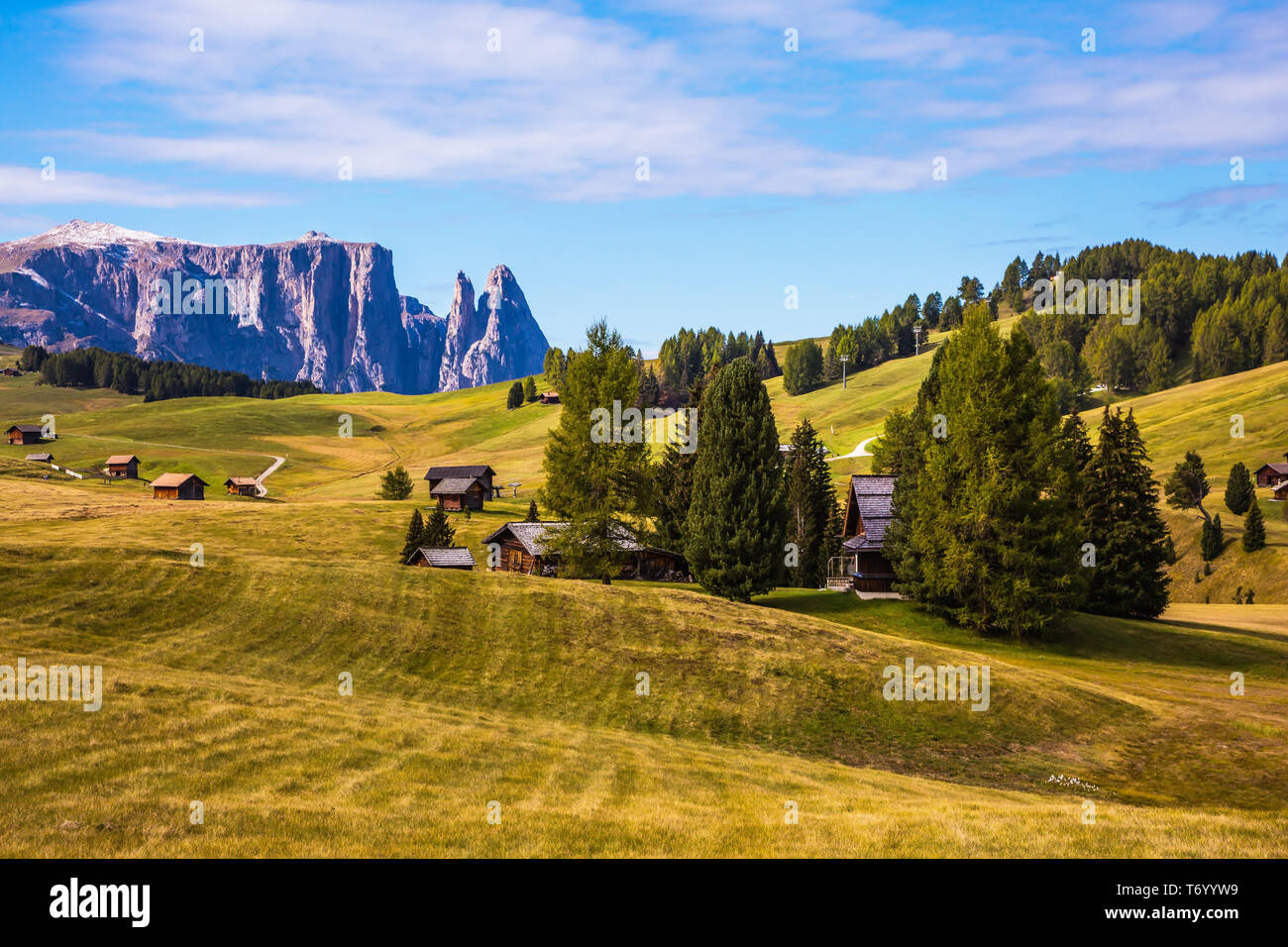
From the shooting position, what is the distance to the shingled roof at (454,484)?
397 ft

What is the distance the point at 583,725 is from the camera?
30.1 m

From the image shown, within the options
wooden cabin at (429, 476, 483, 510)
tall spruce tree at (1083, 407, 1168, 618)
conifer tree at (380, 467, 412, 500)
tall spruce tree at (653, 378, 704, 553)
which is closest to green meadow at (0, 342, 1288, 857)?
tall spruce tree at (1083, 407, 1168, 618)

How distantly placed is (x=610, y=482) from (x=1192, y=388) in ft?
537

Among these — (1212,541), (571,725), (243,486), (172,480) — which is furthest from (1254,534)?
(172,480)

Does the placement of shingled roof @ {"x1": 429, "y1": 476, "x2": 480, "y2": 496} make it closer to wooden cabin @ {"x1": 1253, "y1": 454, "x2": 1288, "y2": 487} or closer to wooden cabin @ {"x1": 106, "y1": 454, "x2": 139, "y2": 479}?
wooden cabin @ {"x1": 106, "y1": 454, "x2": 139, "y2": 479}

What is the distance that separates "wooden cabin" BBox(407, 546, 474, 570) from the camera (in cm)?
7081

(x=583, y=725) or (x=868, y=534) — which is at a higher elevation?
(x=868, y=534)

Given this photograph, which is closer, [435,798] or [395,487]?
[435,798]

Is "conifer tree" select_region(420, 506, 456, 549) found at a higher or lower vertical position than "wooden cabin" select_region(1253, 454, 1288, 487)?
lower

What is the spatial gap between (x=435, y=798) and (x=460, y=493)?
343 feet

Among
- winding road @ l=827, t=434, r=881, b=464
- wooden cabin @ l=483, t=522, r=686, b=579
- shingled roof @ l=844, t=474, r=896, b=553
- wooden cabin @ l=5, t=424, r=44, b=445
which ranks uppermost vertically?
wooden cabin @ l=5, t=424, r=44, b=445

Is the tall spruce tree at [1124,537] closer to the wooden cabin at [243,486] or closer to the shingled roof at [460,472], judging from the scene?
the shingled roof at [460,472]

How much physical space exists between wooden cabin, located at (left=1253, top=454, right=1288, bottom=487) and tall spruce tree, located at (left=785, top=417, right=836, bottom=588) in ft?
240

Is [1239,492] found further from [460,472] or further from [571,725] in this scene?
[571,725]
